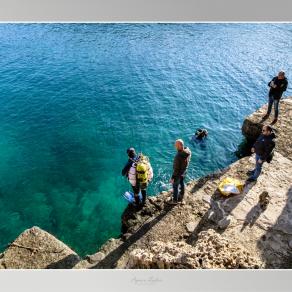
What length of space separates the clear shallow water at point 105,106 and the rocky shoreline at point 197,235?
3372 millimetres

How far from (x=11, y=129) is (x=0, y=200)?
21.0 ft

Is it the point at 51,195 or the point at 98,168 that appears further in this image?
the point at 98,168

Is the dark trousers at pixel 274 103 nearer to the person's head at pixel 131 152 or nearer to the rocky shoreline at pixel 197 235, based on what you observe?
the rocky shoreline at pixel 197 235

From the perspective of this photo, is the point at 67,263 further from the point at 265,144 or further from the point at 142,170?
the point at 265,144

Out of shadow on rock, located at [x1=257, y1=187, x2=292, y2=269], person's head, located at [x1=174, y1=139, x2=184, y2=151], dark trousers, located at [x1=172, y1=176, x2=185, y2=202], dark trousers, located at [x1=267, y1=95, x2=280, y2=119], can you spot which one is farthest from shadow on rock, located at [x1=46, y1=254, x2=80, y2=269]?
dark trousers, located at [x1=267, y1=95, x2=280, y2=119]

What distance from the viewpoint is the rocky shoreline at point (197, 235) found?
26.3ft

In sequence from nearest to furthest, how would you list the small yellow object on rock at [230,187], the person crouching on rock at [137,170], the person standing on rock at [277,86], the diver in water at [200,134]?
the person crouching on rock at [137,170]
the small yellow object on rock at [230,187]
the person standing on rock at [277,86]
the diver in water at [200,134]

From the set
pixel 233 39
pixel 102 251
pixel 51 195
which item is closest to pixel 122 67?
pixel 233 39

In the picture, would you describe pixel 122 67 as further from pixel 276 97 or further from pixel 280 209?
pixel 280 209

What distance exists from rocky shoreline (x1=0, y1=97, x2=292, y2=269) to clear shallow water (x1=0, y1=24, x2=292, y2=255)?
3372 millimetres

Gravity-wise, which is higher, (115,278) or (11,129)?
(11,129)

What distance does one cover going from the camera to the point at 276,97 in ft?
49.4

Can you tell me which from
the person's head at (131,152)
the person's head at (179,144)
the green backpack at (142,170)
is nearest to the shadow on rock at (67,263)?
the green backpack at (142,170)

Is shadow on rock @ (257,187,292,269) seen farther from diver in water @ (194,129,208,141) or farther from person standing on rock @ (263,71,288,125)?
diver in water @ (194,129,208,141)
